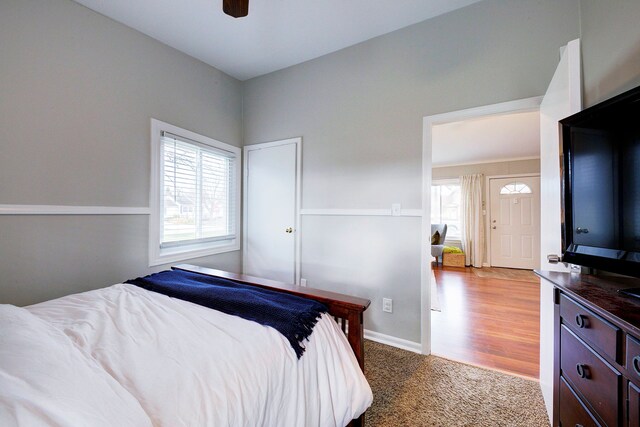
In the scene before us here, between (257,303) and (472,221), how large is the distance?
20.0 ft

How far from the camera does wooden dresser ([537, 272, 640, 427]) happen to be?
69 centimetres

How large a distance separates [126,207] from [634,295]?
2943 mm

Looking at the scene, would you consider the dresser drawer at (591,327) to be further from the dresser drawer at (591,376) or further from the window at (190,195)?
the window at (190,195)

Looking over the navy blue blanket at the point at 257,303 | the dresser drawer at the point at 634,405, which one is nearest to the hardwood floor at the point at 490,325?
the dresser drawer at the point at 634,405

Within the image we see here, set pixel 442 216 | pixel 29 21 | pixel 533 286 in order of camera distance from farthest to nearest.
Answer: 1. pixel 442 216
2. pixel 533 286
3. pixel 29 21

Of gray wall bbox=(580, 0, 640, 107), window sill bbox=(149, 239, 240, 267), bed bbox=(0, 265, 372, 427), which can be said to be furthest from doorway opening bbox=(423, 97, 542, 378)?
window sill bbox=(149, 239, 240, 267)

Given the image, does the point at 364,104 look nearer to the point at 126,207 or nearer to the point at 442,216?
the point at 126,207

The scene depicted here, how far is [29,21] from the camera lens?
5.66ft

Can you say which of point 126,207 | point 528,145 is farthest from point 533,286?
point 126,207

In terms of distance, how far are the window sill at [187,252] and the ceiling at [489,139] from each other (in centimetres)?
295

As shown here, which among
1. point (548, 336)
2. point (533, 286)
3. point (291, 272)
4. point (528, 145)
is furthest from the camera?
point (528, 145)

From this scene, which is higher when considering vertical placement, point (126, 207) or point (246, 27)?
point (246, 27)

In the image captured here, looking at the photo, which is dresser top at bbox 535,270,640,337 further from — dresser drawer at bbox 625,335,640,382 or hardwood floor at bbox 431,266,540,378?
hardwood floor at bbox 431,266,540,378

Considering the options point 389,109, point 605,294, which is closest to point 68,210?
point 389,109
